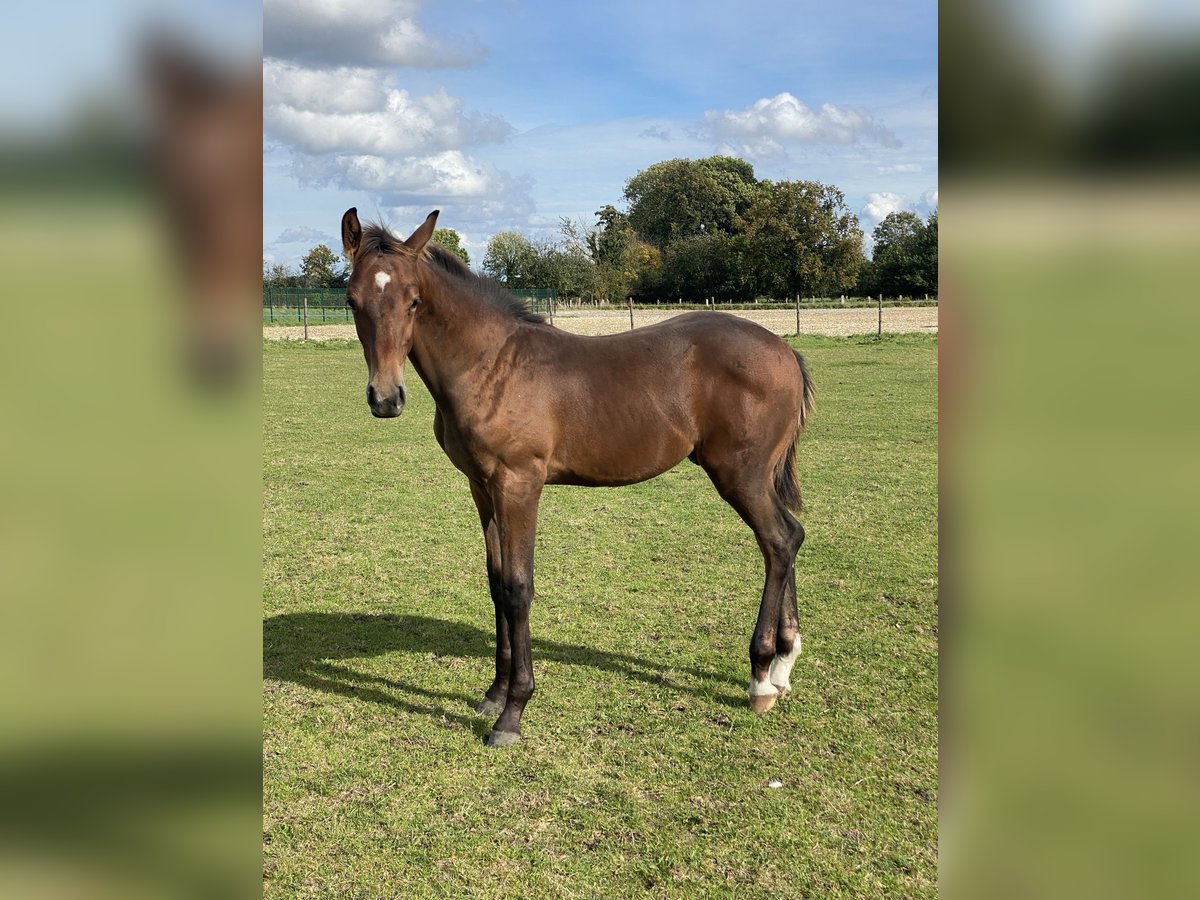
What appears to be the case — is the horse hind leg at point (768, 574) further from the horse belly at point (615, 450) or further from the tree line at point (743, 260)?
the tree line at point (743, 260)

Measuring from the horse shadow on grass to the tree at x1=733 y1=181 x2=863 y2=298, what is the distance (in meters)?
44.5

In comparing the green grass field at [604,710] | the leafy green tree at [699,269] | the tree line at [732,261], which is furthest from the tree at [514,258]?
the green grass field at [604,710]

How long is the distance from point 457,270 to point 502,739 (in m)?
2.24

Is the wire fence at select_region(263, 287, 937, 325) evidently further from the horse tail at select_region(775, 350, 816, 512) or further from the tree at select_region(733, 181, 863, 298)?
the horse tail at select_region(775, 350, 816, 512)

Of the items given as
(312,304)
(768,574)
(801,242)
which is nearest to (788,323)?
(801,242)

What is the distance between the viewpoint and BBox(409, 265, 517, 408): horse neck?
3971mm

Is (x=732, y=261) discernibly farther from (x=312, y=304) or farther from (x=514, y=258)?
(x=312, y=304)

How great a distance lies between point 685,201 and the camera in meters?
62.3

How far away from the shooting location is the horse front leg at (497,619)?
14.4 feet

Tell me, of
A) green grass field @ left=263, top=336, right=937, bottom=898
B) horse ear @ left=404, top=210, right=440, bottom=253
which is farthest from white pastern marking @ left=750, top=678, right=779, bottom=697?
horse ear @ left=404, top=210, right=440, bottom=253
